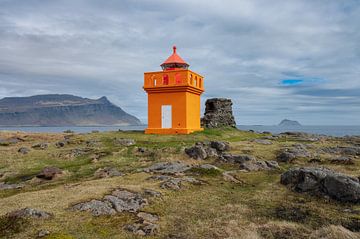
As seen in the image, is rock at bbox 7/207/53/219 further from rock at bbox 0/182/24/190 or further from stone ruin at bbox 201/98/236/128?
stone ruin at bbox 201/98/236/128

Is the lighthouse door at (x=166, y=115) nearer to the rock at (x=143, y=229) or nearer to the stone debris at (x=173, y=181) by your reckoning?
the stone debris at (x=173, y=181)

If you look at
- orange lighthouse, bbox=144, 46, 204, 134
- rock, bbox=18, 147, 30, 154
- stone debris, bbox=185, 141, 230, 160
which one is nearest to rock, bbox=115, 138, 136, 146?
orange lighthouse, bbox=144, 46, 204, 134

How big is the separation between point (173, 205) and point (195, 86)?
27.1 meters

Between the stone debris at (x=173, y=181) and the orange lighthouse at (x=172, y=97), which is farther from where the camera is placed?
the orange lighthouse at (x=172, y=97)

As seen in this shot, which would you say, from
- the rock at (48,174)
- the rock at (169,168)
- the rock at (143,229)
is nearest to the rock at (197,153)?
the rock at (169,168)

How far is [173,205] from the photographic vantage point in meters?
14.7

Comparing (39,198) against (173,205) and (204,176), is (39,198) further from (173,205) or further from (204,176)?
(204,176)

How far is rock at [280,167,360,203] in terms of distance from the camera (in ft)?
50.0

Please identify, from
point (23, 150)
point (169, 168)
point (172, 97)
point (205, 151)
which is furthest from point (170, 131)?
point (169, 168)

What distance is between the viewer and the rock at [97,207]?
44.1 ft

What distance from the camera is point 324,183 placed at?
16.3 m

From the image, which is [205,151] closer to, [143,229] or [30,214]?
[143,229]

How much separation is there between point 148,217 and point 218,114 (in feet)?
127

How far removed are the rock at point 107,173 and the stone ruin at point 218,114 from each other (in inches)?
1062
